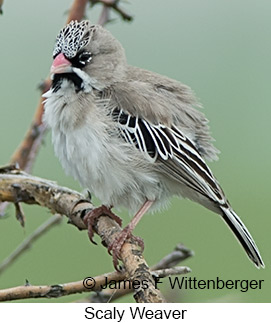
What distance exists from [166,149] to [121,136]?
208 mm

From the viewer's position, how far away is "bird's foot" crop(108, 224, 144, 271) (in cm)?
265

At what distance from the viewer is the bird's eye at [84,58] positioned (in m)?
2.96

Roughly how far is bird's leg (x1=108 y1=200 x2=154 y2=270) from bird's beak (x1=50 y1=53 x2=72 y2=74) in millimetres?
714

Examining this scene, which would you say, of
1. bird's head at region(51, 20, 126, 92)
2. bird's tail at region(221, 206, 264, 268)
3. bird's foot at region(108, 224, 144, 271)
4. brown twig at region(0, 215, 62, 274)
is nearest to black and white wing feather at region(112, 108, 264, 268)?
bird's tail at region(221, 206, 264, 268)

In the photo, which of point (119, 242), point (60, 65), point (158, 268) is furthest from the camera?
point (60, 65)

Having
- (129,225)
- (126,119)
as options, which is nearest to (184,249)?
(129,225)

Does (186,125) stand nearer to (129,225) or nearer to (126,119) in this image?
(126,119)

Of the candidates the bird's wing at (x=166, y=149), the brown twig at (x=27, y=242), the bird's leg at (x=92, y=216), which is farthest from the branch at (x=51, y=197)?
the bird's wing at (x=166, y=149)

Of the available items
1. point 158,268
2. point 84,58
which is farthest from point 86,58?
point 158,268

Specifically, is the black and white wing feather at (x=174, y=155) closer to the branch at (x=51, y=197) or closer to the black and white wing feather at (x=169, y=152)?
the black and white wing feather at (x=169, y=152)

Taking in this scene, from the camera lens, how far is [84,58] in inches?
117

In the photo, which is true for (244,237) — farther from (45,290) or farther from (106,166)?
(45,290)

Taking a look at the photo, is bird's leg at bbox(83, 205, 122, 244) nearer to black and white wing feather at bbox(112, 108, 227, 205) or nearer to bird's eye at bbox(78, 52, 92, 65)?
black and white wing feather at bbox(112, 108, 227, 205)

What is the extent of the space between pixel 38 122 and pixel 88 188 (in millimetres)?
391
